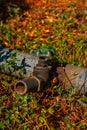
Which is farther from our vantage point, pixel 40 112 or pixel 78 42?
pixel 78 42

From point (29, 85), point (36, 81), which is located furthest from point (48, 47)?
point (29, 85)

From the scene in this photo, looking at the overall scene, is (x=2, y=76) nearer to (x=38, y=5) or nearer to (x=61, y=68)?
(x=61, y=68)

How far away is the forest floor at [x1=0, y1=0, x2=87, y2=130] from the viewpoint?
399 centimetres

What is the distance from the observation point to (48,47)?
209 inches

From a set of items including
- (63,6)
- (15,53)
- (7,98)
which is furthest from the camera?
(63,6)

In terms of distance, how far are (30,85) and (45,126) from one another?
1.54ft

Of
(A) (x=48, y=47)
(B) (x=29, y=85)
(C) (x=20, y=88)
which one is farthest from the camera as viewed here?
(A) (x=48, y=47)

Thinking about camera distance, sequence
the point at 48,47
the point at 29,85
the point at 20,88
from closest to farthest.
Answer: the point at 29,85, the point at 20,88, the point at 48,47

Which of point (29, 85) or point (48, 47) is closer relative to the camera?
point (29, 85)

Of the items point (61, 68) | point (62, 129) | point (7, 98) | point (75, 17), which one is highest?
point (75, 17)

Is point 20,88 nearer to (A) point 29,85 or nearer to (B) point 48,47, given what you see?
(A) point 29,85

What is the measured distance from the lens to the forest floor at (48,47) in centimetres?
399

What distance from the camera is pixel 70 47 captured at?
206 inches

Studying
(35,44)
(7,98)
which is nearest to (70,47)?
(35,44)
